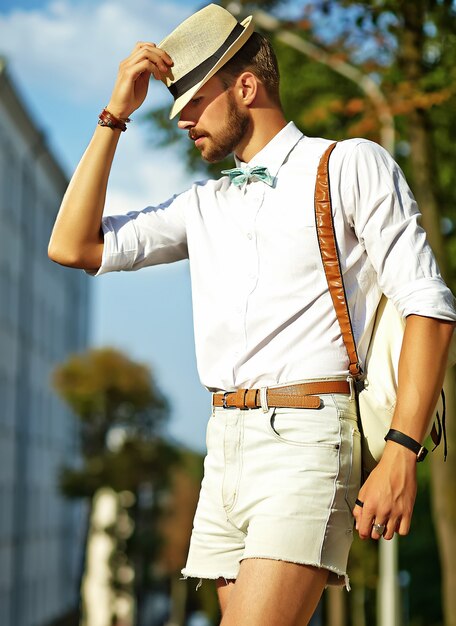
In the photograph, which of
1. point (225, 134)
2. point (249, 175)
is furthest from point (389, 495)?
point (225, 134)

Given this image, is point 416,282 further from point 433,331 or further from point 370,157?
point 370,157

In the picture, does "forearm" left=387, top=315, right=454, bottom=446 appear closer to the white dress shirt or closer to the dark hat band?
the white dress shirt

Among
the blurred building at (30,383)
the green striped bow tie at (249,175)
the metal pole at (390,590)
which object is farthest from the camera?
the blurred building at (30,383)

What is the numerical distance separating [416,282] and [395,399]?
1.07 ft

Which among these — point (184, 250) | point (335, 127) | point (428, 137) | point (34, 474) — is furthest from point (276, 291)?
point (34, 474)

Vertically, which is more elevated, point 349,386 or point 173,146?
point 173,146

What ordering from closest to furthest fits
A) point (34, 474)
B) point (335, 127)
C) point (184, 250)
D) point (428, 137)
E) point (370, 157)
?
point (370, 157), point (184, 250), point (428, 137), point (335, 127), point (34, 474)

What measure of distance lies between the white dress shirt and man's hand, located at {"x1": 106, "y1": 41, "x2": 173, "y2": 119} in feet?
1.36

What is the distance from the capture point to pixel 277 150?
3787 millimetres

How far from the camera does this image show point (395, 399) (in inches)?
136

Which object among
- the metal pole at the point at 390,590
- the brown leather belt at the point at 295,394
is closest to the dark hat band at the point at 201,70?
the brown leather belt at the point at 295,394

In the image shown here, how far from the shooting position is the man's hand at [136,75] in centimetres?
386

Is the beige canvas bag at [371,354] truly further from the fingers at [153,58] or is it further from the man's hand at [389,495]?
the fingers at [153,58]

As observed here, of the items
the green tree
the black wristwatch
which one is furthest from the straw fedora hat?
the green tree
